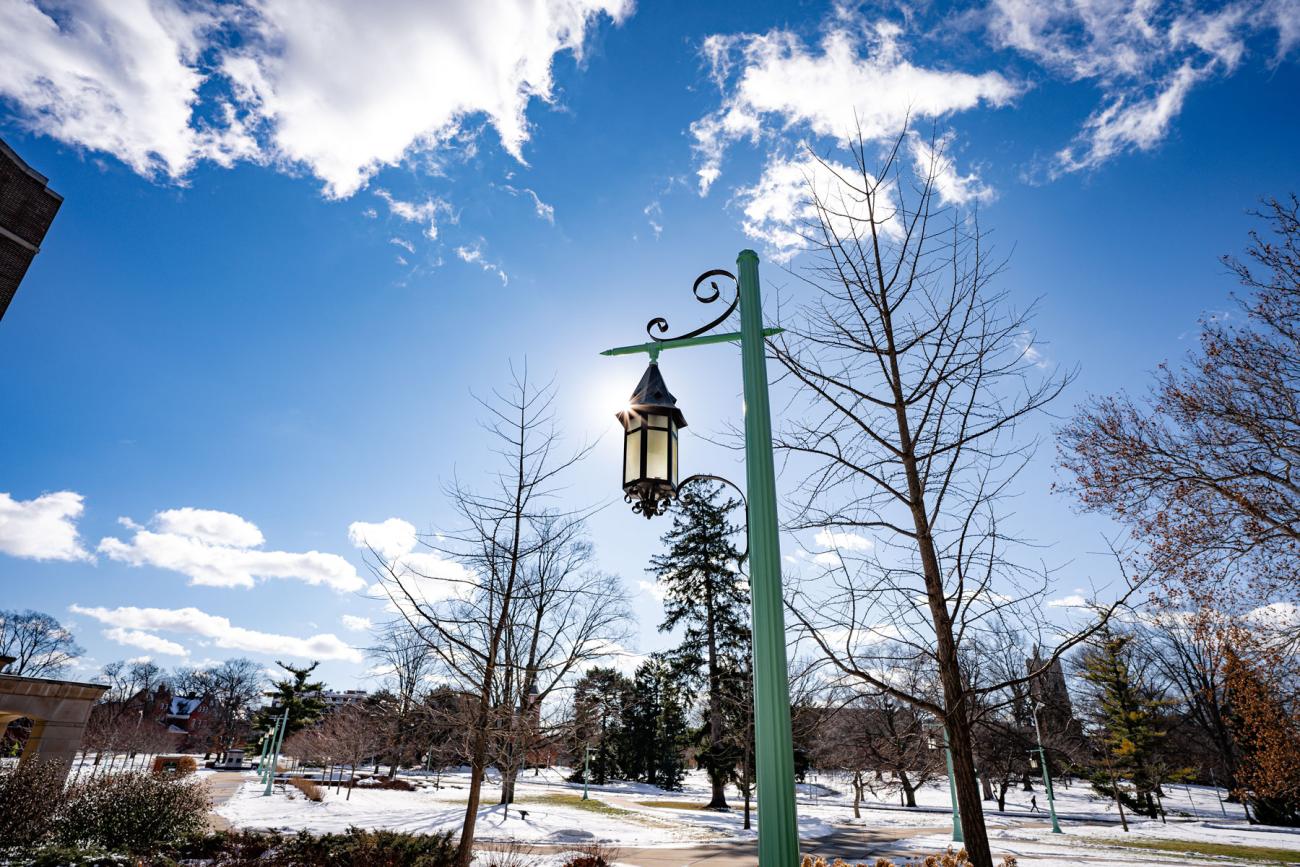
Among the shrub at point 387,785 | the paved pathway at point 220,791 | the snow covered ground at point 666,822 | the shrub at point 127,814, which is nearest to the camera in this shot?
the shrub at point 127,814

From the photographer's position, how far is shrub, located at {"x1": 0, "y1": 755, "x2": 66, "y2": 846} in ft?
30.5

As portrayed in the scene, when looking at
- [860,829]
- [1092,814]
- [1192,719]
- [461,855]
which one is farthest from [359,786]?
[1192,719]

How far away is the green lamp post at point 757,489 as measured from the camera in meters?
2.51

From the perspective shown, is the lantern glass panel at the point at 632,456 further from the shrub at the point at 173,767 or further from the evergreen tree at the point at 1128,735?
the evergreen tree at the point at 1128,735

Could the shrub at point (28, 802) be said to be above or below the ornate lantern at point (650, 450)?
below

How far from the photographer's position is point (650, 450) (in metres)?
3.69

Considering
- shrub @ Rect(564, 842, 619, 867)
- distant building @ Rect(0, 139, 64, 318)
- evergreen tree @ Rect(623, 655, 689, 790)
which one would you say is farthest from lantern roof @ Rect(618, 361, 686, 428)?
evergreen tree @ Rect(623, 655, 689, 790)

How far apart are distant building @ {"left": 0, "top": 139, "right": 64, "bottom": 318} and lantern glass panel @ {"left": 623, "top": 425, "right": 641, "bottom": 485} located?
958cm

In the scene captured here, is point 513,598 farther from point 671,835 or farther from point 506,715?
point 671,835

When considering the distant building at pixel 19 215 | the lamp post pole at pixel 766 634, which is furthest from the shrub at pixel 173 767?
the lamp post pole at pixel 766 634

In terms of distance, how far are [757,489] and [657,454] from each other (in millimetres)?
836

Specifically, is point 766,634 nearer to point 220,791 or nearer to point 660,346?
point 660,346

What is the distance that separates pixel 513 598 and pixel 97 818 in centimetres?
928

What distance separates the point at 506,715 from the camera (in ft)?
27.9
